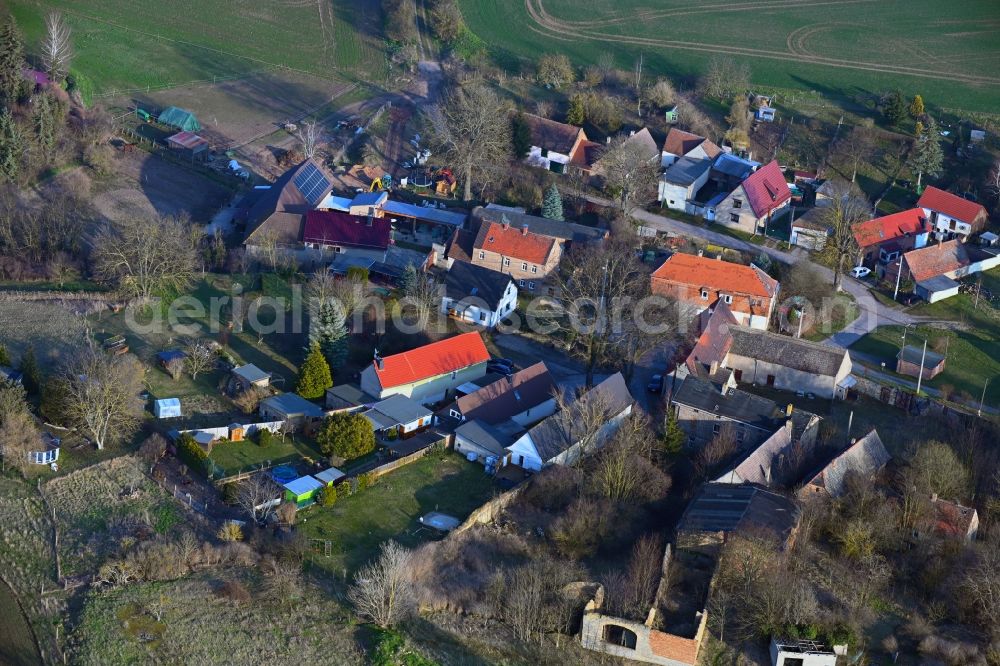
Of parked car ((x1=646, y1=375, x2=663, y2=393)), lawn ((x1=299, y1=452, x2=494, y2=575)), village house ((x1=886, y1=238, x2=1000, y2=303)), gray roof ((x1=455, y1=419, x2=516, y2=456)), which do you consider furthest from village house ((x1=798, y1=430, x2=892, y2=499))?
village house ((x1=886, y1=238, x2=1000, y2=303))

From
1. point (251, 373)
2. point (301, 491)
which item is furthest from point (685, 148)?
point (301, 491)

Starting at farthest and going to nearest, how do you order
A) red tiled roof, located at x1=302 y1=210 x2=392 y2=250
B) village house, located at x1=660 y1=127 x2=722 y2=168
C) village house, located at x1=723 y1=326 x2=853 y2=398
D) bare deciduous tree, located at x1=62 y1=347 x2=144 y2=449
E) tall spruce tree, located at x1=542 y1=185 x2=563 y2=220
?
village house, located at x1=660 y1=127 x2=722 y2=168 < tall spruce tree, located at x1=542 y1=185 x2=563 y2=220 < red tiled roof, located at x1=302 y1=210 x2=392 y2=250 < village house, located at x1=723 y1=326 x2=853 y2=398 < bare deciduous tree, located at x1=62 y1=347 x2=144 y2=449

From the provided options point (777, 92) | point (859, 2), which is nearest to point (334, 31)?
point (777, 92)

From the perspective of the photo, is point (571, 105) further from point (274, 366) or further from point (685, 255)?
point (274, 366)

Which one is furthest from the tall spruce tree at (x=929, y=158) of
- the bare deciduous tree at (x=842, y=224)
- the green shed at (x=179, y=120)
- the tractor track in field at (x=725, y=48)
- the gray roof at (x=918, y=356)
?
the green shed at (x=179, y=120)

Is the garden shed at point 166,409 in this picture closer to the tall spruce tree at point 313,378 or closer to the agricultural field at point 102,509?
the agricultural field at point 102,509

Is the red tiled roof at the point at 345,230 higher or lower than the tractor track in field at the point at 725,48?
lower

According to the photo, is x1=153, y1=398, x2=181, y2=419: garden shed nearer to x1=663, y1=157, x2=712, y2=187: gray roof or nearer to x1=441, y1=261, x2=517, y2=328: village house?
x1=441, y1=261, x2=517, y2=328: village house
